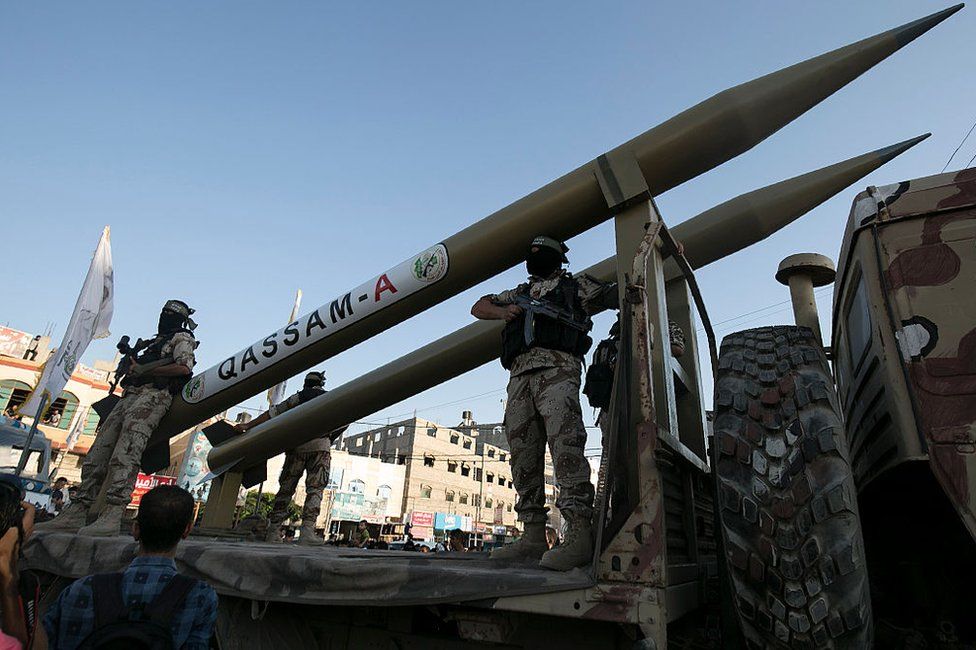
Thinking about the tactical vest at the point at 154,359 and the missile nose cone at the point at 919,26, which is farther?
the tactical vest at the point at 154,359

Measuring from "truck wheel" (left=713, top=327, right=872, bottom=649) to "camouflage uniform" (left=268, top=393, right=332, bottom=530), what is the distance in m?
5.24

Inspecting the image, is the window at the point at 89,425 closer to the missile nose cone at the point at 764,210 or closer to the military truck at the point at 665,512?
the military truck at the point at 665,512

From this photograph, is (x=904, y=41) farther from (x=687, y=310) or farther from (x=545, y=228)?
(x=545, y=228)

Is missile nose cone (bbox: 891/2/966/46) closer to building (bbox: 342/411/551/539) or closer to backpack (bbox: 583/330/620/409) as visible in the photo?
backpack (bbox: 583/330/620/409)

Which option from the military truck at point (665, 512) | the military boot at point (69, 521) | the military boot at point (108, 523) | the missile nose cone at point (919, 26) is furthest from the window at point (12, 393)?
the missile nose cone at point (919, 26)

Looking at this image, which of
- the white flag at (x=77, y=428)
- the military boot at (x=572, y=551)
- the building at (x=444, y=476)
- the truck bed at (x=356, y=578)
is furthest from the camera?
the building at (x=444, y=476)

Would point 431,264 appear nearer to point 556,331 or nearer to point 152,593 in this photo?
point 556,331

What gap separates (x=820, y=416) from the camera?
5.32 feet

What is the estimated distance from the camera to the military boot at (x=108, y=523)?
12.9ft

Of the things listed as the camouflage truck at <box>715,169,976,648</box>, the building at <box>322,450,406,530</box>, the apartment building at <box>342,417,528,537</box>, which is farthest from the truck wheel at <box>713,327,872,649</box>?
the apartment building at <box>342,417,528,537</box>

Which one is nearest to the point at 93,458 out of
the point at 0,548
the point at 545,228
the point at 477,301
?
the point at 0,548

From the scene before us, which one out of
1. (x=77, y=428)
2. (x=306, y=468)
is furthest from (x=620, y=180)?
(x=77, y=428)

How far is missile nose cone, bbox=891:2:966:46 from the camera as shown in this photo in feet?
8.51

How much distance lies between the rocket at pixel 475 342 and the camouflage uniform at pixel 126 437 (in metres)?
1.04
